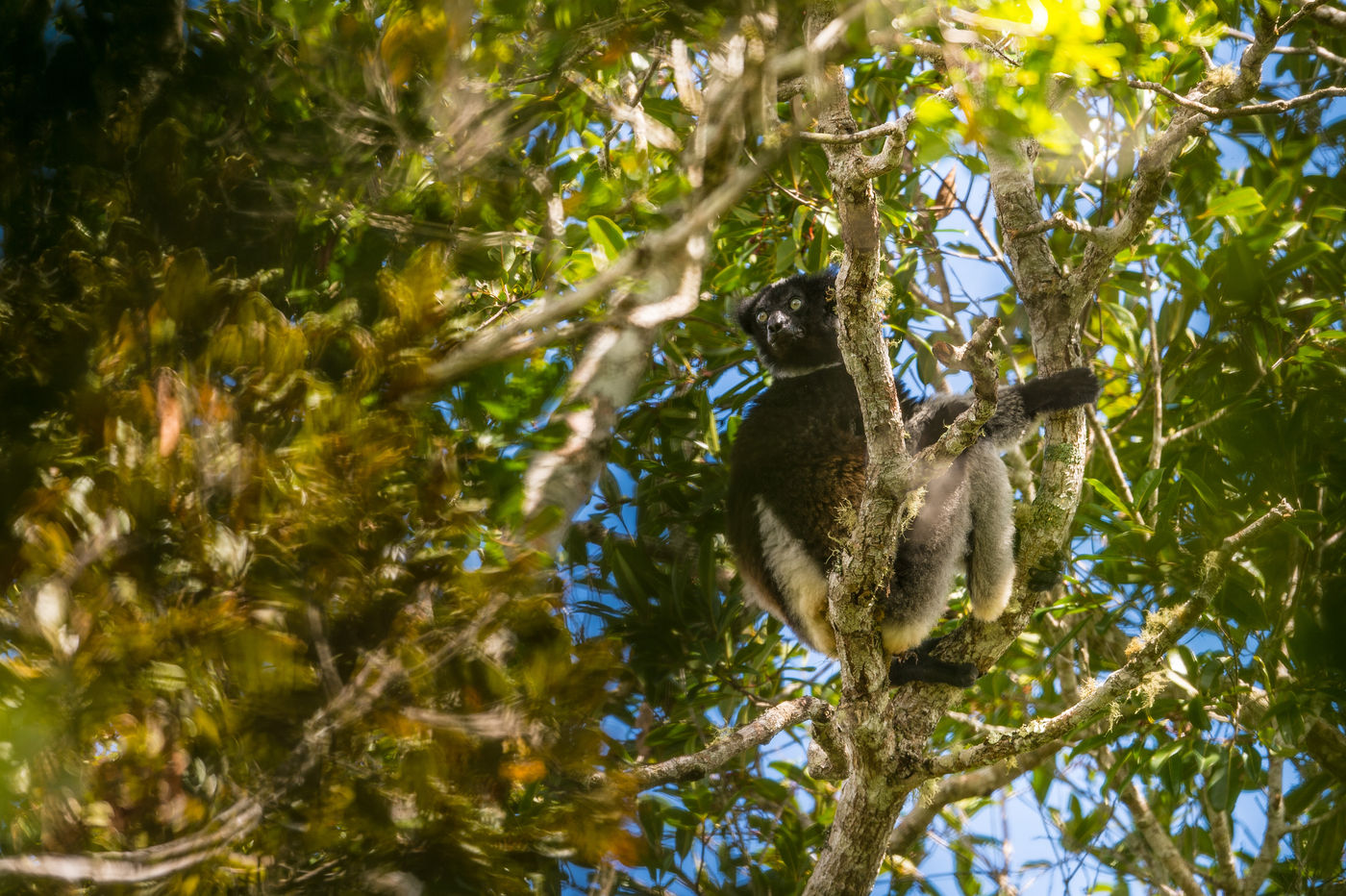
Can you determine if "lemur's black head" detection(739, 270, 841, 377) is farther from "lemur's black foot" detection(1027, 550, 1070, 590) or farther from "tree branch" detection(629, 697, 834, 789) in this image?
"tree branch" detection(629, 697, 834, 789)

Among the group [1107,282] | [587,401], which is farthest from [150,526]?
[1107,282]

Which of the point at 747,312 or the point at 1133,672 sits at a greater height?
the point at 747,312

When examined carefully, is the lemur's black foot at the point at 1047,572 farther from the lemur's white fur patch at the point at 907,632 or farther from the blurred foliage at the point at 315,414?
the blurred foliage at the point at 315,414

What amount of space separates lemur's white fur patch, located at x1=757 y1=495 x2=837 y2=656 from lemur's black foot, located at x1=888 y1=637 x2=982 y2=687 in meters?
0.35

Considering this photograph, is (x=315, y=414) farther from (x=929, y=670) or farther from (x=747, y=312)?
(x=747, y=312)

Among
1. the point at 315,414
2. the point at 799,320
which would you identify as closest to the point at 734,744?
the point at 315,414

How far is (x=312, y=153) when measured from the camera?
5.91ft

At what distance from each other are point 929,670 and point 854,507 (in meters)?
0.68

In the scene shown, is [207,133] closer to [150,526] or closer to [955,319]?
[150,526]

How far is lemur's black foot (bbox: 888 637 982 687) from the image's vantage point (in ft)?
11.2

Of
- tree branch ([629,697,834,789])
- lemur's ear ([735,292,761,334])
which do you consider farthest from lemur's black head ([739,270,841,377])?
tree branch ([629,697,834,789])

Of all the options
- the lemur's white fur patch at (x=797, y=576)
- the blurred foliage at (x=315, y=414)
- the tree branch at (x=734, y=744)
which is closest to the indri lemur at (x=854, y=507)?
the lemur's white fur patch at (x=797, y=576)

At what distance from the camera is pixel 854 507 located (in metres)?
3.76

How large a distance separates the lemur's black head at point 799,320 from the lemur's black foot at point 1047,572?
1.74 metres
